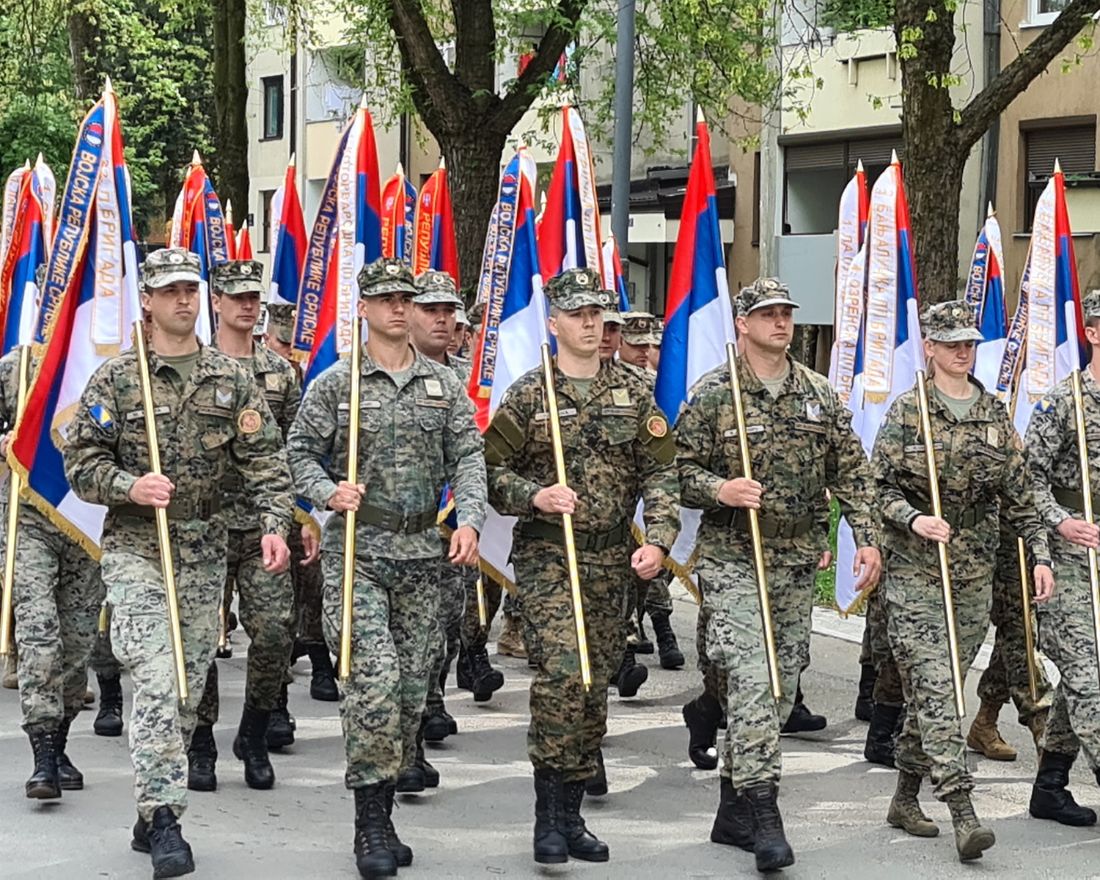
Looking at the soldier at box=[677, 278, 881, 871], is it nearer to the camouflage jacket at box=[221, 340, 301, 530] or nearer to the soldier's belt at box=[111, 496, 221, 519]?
the soldier's belt at box=[111, 496, 221, 519]

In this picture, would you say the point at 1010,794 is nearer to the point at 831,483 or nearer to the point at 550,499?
the point at 831,483

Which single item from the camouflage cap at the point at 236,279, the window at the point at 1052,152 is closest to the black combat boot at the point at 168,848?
the camouflage cap at the point at 236,279

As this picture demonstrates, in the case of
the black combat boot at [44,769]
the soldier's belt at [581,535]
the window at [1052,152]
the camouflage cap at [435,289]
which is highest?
the window at [1052,152]

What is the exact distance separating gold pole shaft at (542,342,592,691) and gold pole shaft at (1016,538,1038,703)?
2.37 metres

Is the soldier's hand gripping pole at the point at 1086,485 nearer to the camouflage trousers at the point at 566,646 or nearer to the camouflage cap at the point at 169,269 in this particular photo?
the camouflage trousers at the point at 566,646

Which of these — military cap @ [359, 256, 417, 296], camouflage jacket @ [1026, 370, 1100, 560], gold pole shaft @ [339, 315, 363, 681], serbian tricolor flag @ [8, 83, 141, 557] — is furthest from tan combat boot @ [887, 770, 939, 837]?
serbian tricolor flag @ [8, 83, 141, 557]

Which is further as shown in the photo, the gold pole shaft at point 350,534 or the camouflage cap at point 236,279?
the camouflage cap at point 236,279

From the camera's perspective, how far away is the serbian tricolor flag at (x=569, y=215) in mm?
9492

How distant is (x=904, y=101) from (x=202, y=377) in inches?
351

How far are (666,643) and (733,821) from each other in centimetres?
432

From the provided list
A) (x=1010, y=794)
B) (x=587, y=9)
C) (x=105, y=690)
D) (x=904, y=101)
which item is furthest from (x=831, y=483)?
(x=587, y=9)

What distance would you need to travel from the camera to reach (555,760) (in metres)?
7.07

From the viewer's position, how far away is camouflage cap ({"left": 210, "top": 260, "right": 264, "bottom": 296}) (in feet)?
28.7

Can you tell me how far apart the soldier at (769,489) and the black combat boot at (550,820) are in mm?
661
